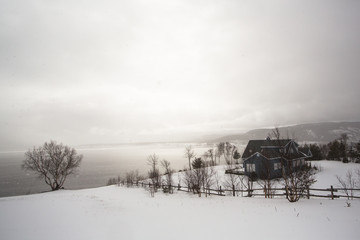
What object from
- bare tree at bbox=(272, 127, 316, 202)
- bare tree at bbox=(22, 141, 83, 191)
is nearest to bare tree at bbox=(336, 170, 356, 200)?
bare tree at bbox=(272, 127, 316, 202)

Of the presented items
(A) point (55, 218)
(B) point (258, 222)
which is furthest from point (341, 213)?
(A) point (55, 218)

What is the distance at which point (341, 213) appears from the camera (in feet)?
43.9

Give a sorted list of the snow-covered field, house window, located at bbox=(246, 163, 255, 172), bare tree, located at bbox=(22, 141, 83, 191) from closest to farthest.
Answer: the snow-covered field < house window, located at bbox=(246, 163, 255, 172) < bare tree, located at bbox=(22, 141, 83, 191)

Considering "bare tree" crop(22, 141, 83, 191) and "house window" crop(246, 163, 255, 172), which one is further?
"bare tree" crop(22, 141, 83, 191)

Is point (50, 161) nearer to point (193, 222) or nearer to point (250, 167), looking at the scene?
point (193, 222)

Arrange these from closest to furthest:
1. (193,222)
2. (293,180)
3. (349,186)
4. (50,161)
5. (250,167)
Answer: (193,222)
(293,180)
(349,186)
(250,167)
(50,161)

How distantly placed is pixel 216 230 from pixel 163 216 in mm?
5276

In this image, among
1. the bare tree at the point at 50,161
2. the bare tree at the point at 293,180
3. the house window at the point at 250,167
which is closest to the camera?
the bare tree at the point at 293,180

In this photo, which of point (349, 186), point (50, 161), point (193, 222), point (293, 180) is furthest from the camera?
point (50, 161)

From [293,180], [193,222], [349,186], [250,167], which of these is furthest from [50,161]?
[349,186]

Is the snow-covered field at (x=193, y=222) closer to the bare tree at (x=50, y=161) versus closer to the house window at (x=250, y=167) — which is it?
the house window at (x=250, y=167)

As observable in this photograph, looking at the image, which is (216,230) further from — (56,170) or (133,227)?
(56,170)

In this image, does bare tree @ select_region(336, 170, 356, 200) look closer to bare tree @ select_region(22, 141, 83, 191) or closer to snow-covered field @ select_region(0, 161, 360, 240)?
snow-covered field @ select_region(0, 161, 360, 240)

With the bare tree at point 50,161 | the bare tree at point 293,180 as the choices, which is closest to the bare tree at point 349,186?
the bare tree at point 293,180
